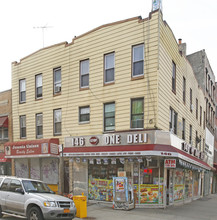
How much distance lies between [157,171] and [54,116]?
26.2 feet

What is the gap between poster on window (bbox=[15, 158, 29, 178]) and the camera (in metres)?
19.6

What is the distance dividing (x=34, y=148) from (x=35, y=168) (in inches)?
90.0

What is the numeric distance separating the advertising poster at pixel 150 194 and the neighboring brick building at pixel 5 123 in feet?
38.2

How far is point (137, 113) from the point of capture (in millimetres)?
14367

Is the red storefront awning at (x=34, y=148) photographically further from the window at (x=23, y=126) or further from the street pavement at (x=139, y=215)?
the street pavement at (x=139, y=215)

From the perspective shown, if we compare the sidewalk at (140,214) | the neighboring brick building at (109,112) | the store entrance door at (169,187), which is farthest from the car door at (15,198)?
the store entrance door at (169,187)

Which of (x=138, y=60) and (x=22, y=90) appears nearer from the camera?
(x=138, y=60)

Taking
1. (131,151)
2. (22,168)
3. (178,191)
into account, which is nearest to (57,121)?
(22,168)

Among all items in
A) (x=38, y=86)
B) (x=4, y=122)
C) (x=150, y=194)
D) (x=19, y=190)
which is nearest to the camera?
(x=19, y=190)

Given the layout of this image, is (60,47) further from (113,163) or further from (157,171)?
(157,171)

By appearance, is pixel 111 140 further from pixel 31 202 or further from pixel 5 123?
pixel 5 123

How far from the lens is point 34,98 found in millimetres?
19375

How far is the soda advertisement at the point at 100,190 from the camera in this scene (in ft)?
48.9

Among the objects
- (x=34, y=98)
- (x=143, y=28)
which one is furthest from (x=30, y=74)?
(x=143, y=28)
